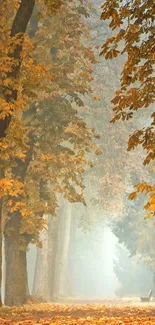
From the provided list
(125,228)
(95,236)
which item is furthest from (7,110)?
(95,236)

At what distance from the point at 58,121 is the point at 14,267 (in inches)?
192

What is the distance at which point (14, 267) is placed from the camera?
2003cm

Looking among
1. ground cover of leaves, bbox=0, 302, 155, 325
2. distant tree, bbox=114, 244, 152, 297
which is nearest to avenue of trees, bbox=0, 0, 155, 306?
ground cover of leaves, bbox=0, 302, 155, 325

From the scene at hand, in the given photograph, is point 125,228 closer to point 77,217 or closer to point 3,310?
point 77,217

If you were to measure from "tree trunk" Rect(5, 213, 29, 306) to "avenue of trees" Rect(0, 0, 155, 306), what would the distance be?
3 centimetres

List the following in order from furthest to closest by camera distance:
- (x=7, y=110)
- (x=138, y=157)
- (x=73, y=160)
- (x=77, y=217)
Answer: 1. (x=77, y=217)
2. (x=138, y=157)
3. (x=73, y=160)
4. (x=7, y=110)

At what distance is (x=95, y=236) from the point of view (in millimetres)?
68438

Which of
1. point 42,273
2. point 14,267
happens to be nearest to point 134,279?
point 42,273

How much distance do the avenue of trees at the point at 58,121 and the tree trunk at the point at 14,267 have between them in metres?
0.03

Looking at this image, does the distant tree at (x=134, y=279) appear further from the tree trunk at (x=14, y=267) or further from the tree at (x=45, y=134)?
the tree at (x=45, y=134)

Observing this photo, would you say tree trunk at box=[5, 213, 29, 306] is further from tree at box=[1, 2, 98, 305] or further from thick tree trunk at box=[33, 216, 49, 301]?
thick tree trunk at box=[33, 216, 49, 301]

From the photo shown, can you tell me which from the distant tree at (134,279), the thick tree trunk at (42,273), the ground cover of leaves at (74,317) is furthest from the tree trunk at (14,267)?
the distant tree at (134,279)

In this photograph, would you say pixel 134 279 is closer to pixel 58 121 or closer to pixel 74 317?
pixel 58 121

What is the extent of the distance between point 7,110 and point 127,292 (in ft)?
154
